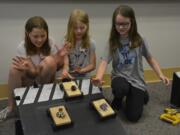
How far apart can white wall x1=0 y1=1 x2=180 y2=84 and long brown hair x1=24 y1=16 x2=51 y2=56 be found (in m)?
0.23

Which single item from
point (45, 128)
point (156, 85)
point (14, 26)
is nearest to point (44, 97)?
point (45, 128)

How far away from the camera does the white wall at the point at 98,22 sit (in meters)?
1.80

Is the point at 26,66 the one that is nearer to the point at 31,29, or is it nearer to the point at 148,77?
the point at 31,29

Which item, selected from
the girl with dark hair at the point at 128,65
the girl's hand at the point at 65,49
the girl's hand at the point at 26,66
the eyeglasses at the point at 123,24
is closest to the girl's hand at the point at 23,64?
the girl's hand at the point at 26,66

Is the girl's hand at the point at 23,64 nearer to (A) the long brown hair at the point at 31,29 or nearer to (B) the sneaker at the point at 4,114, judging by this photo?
(A) the long brown hair at the point at 31,29

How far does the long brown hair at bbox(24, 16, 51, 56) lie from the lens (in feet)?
5.06

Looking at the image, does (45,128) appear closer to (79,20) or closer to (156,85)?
(79,20)

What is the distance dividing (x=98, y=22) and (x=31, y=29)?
0.56 metres

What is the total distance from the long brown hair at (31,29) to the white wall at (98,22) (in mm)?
230

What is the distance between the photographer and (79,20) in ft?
5.44

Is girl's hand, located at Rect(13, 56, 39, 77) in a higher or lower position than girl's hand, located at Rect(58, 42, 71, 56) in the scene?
lower

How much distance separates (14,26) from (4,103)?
491 mm

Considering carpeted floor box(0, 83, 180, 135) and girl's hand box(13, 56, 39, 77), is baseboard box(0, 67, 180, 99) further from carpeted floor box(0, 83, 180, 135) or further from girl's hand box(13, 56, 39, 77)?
girl's hand box(13, 56, 39, 77)

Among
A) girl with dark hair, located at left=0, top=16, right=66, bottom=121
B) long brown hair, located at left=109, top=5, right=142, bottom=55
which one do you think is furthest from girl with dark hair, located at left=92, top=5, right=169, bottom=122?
girl with dark hair, located at left=0, top=16, right=66, bottom=121
